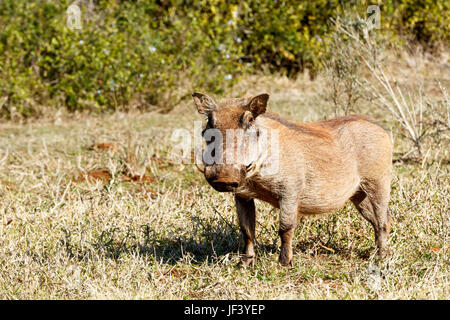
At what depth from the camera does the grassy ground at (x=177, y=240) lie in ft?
10.3

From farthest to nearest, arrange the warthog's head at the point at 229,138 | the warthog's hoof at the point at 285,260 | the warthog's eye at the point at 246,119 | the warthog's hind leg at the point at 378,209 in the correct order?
the warthog's hind leg at the point at 378,209 → the warthog's hoof at the point at 285,260 → the warthog's eye at the point at 246,119 → the warthog's head at the point at 229,138

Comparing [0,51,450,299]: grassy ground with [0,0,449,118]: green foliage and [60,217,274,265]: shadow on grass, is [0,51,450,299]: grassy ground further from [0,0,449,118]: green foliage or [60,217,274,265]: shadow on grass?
[0,0,449,118]: green foliage

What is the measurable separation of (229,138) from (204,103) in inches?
13.7

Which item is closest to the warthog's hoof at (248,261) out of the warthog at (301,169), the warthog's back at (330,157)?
the warthog at (301,169)

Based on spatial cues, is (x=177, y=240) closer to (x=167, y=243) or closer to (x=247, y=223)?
(x=167, y=243)

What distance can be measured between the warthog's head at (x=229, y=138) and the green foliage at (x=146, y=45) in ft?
14.4

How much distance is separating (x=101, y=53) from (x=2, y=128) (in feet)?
5.18

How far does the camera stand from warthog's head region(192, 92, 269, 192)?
2.80 meters

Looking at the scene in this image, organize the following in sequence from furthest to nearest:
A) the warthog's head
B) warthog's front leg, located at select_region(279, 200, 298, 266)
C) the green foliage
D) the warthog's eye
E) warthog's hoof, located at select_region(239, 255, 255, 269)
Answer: the green foliage
warthog's hoof, located at select_region(239, 255, 255, 269)
warthog's front leg, located at select_region(279, 200, 298, 266)
the warthog's eye
the warthog's head

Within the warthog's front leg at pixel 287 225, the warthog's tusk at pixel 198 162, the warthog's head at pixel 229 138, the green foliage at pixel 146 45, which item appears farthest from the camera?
the green foliage at pixel 146 45

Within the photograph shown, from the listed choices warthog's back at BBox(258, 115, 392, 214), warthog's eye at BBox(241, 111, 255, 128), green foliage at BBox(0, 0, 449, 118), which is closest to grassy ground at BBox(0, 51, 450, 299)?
warthog's back at BBox(258, 115, 392, 214)

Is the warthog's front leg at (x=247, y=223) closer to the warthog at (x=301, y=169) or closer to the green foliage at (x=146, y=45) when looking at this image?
the warthog at (x=301, y=169)

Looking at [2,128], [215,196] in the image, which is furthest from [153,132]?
[215,196]

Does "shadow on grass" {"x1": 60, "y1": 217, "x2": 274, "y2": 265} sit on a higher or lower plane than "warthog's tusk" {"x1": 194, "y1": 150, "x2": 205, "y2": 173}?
lower
